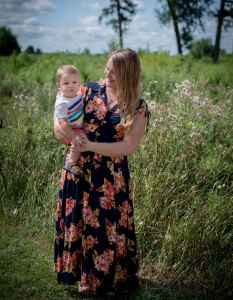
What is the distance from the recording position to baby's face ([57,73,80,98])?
6.96 feet

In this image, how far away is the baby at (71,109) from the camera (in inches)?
82.4

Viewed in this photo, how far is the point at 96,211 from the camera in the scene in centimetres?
217

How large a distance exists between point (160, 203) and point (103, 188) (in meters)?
1.03

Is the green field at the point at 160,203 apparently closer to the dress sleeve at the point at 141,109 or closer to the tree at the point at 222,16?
the dress sleeve at the point at 141,109

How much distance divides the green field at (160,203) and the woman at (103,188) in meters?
0.38

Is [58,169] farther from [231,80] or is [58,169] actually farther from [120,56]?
[231,80]

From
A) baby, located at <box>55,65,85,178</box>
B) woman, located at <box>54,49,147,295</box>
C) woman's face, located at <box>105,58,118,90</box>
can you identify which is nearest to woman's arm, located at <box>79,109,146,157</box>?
woman, located at <box>54,49,147,295</box>

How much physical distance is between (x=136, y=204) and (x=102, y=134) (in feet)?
4.26

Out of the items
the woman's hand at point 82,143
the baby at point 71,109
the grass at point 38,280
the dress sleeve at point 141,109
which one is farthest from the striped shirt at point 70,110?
the grass at point 38,280

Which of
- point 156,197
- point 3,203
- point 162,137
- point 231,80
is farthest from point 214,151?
point 231,80

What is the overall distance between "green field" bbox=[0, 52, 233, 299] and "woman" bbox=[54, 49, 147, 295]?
1.24 ft

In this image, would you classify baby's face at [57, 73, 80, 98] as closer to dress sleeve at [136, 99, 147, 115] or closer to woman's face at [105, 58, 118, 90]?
woman's face at [105, 58, 118, 90]

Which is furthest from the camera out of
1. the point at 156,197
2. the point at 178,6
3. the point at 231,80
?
the point at 178,6

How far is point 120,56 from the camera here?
6.62ft
